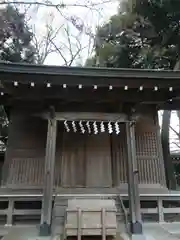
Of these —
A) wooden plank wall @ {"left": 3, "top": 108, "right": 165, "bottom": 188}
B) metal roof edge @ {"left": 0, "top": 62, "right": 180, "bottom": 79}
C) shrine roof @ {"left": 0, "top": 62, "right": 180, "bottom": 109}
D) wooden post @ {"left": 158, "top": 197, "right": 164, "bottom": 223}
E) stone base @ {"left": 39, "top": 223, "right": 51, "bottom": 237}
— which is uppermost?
metal roof edge @ {"left": 0, "top": 62, "right": 180, "bottom": 79}

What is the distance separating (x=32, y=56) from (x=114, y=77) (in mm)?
11228

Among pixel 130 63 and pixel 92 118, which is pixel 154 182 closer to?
pixel 92 118

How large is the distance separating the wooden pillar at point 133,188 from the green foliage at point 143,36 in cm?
570

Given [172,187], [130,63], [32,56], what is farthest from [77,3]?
[32,56]

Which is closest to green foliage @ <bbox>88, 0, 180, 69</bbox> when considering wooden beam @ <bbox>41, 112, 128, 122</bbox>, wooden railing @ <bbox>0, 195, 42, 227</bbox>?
wooden beam @ <bbox>41, 112, 128, 122</bbox>

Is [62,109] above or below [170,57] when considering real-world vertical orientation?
below

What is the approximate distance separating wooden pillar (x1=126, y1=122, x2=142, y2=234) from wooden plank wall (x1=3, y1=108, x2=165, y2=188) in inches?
47.3

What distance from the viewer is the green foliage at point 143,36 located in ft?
29.6

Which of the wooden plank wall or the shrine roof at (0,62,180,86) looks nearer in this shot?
the shrine roof at (0,62,180,86)

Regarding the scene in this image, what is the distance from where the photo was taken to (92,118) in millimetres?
5188

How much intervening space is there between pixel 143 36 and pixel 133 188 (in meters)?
7.51

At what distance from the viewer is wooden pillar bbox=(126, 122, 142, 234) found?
462 cm

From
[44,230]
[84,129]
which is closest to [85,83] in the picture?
[84,129]

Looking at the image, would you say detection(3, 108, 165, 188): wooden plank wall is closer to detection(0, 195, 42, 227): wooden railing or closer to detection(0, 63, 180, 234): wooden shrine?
detection(0, 63, 180, 234): wooden shrine
